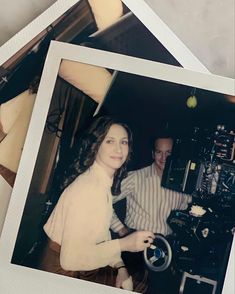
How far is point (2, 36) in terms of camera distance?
48cm

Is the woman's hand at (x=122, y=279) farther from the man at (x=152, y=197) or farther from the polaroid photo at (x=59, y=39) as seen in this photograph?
the polaroid photo at (x=59, y=39)

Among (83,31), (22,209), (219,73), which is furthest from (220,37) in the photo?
(22,209)

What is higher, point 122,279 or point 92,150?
point 92,150

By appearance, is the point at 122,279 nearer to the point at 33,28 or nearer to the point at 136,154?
the point at 136,154

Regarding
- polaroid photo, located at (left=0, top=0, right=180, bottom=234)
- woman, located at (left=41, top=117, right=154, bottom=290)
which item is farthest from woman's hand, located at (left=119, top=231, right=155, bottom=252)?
polaroid photo, located at (left=0, top=0, right=180, bottom=234)

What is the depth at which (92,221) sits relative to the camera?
463 mm

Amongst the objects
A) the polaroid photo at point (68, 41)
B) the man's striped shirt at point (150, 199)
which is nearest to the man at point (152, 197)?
the man's striped shirt at point (150, 199)

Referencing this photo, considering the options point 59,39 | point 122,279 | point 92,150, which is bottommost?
point 122,279

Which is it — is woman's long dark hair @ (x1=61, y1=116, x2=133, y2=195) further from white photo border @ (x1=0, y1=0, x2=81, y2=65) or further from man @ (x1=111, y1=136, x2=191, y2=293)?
white photo border @ (x1=0, y1=0, x2=81, y2=65)

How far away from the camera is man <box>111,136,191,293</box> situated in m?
0.46

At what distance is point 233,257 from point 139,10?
0.28 metres

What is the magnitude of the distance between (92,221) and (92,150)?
7cm

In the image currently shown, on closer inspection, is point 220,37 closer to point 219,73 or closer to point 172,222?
point 219,73

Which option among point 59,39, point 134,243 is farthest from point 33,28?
point 134,243
